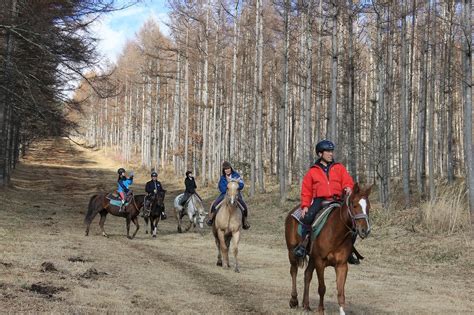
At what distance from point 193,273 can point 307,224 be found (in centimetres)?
405

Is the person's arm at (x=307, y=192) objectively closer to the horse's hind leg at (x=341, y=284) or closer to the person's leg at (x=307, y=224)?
the person's leg at (x=307, y=224)

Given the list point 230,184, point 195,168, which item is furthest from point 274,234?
point 195,168

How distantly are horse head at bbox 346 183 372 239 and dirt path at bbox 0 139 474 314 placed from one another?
5.94 feet

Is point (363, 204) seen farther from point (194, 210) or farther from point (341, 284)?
point (194, 210)

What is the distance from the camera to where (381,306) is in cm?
808

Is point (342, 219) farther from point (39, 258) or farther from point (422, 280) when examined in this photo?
point (39, 258)

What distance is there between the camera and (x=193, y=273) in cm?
Result: 1070

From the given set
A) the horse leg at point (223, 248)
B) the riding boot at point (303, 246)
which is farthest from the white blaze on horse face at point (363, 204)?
the horse leg at point (223, 248)

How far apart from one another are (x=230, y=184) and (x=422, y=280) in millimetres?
4565

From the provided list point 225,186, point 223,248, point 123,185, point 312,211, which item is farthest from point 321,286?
point 123,185

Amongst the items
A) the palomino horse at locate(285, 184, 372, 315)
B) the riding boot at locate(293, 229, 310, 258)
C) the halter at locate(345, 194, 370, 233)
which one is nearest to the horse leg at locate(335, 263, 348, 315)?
the palomino horse at locate(285, 184, 372, 315)

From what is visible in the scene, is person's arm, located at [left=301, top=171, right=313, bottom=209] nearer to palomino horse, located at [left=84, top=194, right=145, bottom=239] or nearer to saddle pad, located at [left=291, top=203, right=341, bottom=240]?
saddle pad, located at [left=291, top=203, right=341, bottom=240]

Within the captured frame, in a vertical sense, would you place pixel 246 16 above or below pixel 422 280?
above

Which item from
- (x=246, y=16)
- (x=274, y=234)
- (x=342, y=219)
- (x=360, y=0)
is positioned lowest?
(x=274, y=234)
